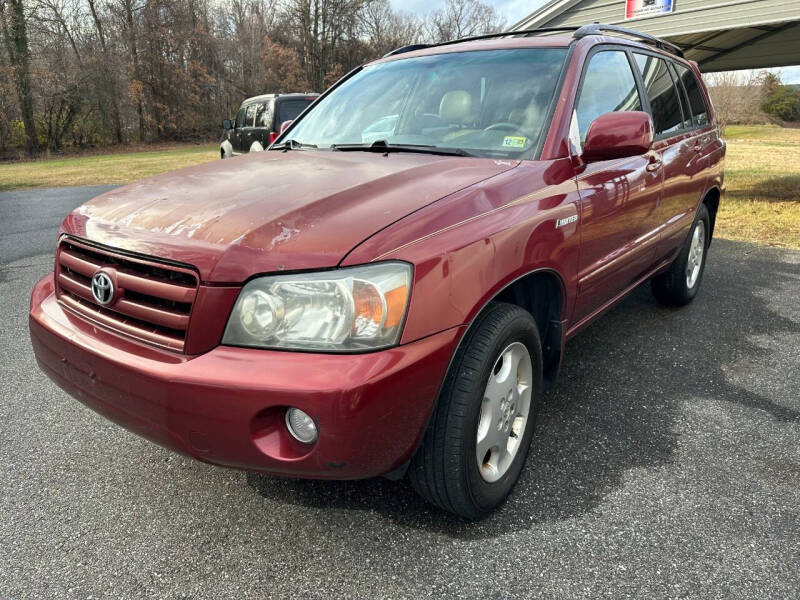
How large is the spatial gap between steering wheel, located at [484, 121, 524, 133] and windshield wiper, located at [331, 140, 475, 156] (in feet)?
0.64

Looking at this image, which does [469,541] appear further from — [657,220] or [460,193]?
[657,220]

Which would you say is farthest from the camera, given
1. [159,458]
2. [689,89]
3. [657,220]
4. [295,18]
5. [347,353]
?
[295,18]

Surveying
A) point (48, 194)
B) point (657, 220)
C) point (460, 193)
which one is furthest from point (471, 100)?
point (48, 194)

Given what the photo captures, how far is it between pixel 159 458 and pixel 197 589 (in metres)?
0.85

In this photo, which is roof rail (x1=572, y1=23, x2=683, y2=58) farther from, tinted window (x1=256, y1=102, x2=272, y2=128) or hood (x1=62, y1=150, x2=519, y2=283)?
tinted window (x1=256, y1=102, x2=272, y2=128)

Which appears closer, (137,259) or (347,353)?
(347,353)

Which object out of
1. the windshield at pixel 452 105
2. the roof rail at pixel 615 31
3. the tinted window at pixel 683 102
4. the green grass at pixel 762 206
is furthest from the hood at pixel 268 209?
the green grass at pixel 762 206

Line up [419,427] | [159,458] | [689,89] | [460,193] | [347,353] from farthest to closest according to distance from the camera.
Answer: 1. [689,89]
2. [159,458]
3. [460,193]
4. [419,427]
5. [347,353]

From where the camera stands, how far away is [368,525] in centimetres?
211

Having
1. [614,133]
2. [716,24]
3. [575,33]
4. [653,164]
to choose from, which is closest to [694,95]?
[653,164]

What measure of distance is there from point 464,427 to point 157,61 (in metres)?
39.6

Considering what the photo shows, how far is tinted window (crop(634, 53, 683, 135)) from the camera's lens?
3.53 metres

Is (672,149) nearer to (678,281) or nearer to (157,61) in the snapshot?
(678,281)

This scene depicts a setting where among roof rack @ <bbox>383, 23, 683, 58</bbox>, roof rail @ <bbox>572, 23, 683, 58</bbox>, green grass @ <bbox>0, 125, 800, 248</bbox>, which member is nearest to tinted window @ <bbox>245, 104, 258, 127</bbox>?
green grass @ <bbox>0, 125, 800, 248</bbox>
